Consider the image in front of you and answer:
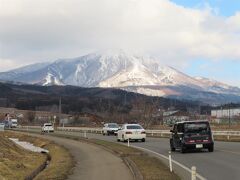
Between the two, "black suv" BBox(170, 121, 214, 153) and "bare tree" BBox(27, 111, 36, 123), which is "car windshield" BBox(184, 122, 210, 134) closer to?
"black suv" BBox(170, 121, 214, 153)

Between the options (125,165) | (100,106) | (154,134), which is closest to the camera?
(125,165)

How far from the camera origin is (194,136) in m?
27.8

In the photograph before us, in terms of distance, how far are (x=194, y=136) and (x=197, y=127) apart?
2.26ft

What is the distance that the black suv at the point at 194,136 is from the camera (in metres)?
27.8

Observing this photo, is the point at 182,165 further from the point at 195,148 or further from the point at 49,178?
the point at 195,148

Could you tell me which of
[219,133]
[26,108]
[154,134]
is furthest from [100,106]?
[219,133]

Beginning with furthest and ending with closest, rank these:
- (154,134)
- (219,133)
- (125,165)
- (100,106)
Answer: (100,106) → (154,134) → (219,133) → (125,165)

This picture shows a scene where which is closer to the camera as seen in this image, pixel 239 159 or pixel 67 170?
pixel 67 170

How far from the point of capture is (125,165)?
71.8ft

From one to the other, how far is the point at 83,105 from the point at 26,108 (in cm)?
2414

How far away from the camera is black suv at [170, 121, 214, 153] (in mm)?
27797

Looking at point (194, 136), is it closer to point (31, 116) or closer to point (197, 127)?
point (197, 127)

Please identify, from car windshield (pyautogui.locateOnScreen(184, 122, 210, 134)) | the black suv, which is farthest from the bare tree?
car windshield (pyautogui.locateOnScreen(184, 122, 210, 134))

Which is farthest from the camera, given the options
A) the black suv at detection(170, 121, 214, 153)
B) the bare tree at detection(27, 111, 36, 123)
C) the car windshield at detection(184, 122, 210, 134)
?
the bare tree at detection(27, 111, 36, 123)
